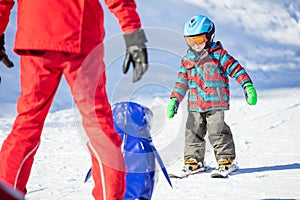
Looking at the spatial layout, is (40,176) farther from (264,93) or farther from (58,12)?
(264,93)

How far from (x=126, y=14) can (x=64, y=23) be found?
0.23m

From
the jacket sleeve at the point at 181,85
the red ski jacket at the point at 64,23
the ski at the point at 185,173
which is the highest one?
the red ski jacket at the point at 64,23

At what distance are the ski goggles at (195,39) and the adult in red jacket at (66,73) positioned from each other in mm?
1808

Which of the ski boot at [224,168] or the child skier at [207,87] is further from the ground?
the child skier at [207,87]

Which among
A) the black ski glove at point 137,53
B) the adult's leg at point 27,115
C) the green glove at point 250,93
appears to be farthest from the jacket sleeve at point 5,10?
the green glove at point 250,93

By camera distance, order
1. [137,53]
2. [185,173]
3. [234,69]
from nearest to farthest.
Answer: [137,53] < [185,173] < [234,69]

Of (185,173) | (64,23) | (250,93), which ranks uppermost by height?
(64,23)

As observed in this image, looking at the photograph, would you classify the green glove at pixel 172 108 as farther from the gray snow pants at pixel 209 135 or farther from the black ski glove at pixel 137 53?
the black ski glove at pixel 137 53

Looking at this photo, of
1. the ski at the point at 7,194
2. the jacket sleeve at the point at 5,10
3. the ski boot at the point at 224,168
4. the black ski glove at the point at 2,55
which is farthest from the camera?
the ski boot at the point at 224,168

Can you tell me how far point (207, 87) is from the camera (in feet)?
11.1

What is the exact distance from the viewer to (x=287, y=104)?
7.38 meters

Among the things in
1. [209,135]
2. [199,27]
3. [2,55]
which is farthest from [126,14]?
[209,135]

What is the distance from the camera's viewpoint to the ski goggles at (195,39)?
3381mm

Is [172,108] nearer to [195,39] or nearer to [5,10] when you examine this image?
[195,39]
